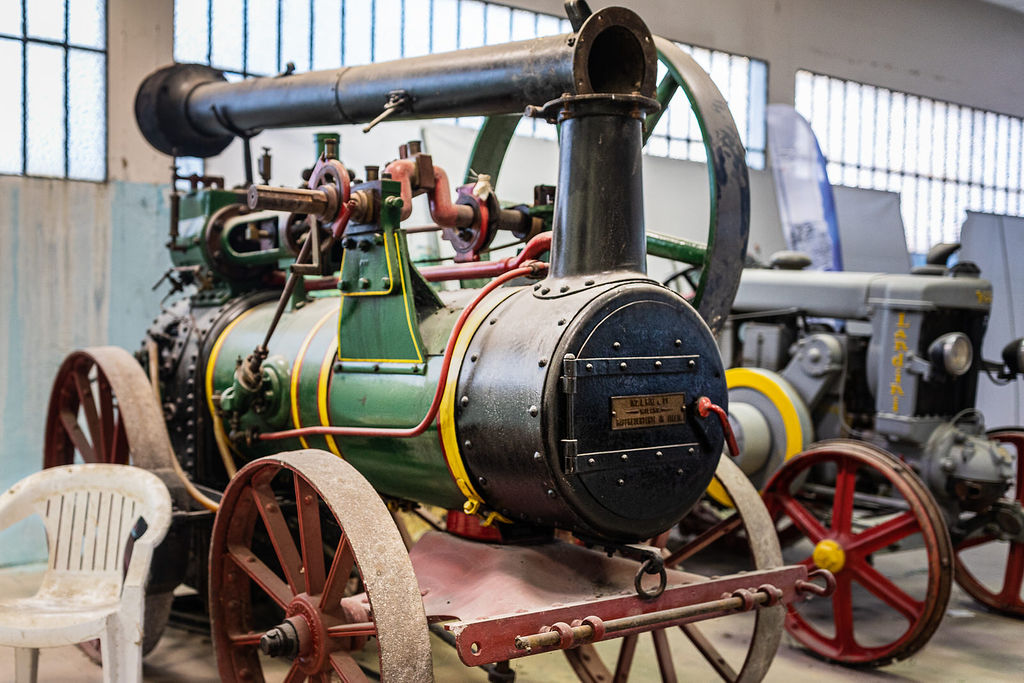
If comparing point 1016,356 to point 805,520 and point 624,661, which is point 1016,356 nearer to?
point 805,520

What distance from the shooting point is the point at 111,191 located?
541 cm

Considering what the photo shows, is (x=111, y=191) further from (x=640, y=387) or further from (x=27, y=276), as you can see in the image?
(x=640, y=387)

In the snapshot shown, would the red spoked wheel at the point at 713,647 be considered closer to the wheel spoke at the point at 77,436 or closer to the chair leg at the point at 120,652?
the chair leg at the point at 120,652

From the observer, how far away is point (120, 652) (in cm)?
280

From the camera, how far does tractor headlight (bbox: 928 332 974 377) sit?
174 inches

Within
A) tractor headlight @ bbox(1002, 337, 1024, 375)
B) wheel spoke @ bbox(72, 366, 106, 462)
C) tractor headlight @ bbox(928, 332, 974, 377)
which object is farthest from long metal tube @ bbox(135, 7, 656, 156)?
tractor headlight @ bbox(1002, 337, 1024, 375)

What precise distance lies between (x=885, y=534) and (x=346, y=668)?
7.40 ft

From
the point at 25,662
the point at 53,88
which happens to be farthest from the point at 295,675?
the point at 53,88

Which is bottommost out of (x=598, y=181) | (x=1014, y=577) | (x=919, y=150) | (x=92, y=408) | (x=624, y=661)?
(x=1014, y=577)

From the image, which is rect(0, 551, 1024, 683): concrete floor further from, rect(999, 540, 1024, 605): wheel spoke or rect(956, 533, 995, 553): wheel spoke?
rect(956, 533, 995, 553): wheel spoke

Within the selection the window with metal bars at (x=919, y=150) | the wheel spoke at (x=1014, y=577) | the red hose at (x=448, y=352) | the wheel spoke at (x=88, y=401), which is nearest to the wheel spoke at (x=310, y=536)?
the red hose at (x=448, y=352)

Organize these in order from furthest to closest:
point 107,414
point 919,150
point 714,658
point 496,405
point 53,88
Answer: point 919,150 → point 53,88 → point 107,414 → point 714,658 → point 496,405

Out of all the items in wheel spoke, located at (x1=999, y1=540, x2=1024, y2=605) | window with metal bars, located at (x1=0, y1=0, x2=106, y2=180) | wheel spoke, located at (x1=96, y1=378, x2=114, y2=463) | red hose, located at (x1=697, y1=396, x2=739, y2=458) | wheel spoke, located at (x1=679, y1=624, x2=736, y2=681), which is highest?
window with metal bars, located at (x1=0, y1=0, x2=106, y2=180)

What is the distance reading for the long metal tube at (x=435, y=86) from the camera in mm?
2402
